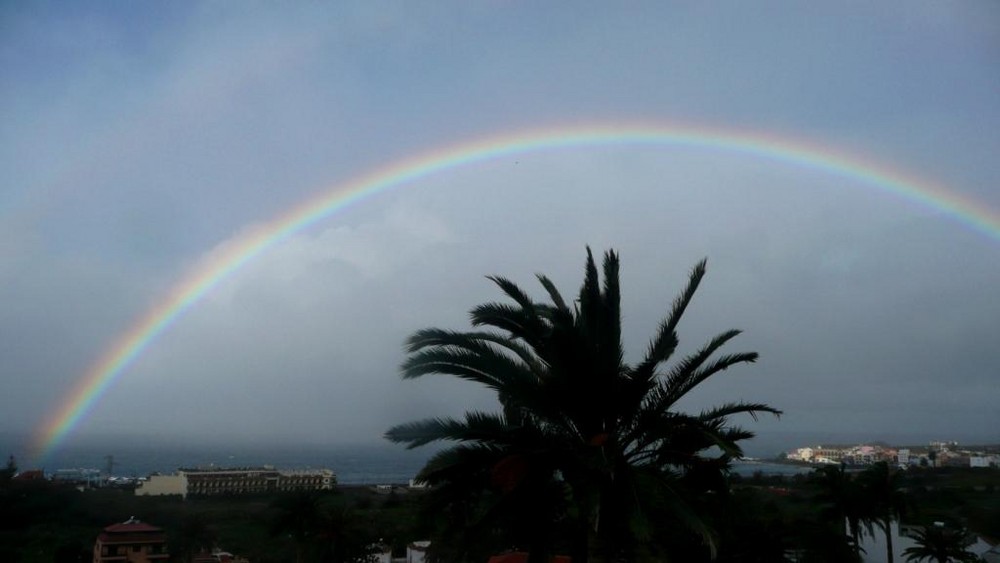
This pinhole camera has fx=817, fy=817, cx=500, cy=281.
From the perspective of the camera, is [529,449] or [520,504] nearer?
[529,449]

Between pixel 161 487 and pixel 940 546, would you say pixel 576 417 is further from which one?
pixel 161 487

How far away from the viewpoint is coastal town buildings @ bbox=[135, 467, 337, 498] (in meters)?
96.2

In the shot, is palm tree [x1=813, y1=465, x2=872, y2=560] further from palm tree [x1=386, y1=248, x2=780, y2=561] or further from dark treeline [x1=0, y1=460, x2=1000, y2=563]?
palm tree [x1=386, y1=248, x2=780, y2=561]

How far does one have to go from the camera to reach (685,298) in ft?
37.1

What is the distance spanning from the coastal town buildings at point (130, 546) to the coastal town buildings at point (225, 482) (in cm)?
5067

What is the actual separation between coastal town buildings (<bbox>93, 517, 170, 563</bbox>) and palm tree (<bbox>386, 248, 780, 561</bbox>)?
3400 cm

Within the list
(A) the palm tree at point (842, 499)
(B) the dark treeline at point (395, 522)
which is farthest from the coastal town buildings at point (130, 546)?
(A) the palm tree at point (842, 499)

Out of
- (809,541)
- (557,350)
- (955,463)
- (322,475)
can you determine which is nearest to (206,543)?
(809,541)

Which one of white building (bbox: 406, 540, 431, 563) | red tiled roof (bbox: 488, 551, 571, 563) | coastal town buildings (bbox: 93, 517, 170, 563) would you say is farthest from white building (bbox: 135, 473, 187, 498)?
red tiled roof (bbox: 488, 551, 571, 563)

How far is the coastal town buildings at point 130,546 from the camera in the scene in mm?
39094

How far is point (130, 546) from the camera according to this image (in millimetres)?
39875

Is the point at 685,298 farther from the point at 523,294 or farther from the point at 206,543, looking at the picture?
the point at 206,543

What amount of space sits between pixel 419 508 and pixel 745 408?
4.77m

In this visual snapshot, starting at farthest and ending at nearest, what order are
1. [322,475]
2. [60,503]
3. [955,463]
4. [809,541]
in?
[955,463] < [322,475] < [60,503] < [809,541]
